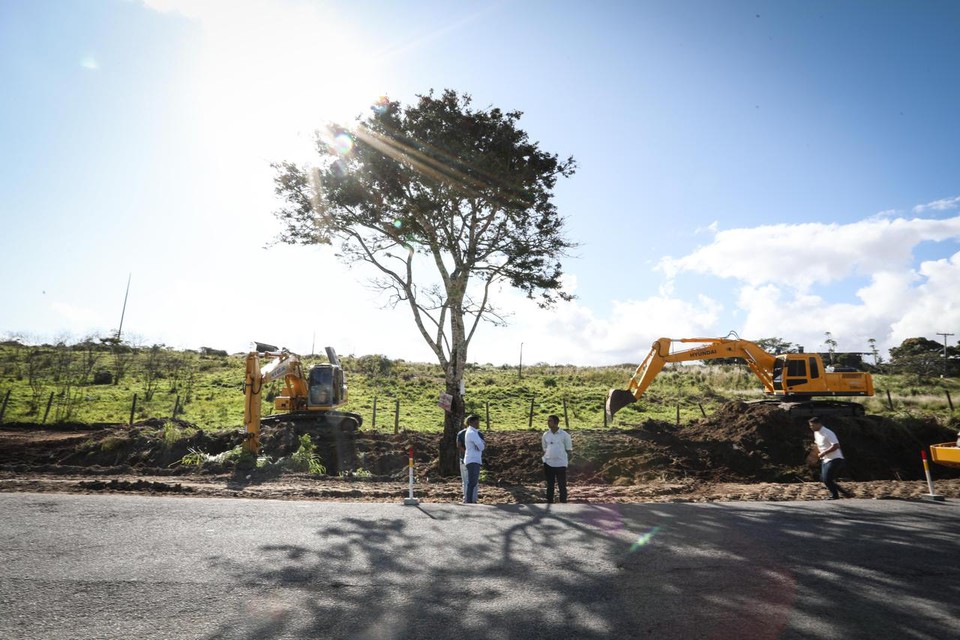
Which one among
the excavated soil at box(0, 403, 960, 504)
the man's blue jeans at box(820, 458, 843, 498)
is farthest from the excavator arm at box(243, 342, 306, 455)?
the man's blue jeans at box(820, 458, 843, 498)

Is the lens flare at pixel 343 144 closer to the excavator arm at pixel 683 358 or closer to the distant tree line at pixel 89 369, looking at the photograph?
the excavator arm at pixel 683 358

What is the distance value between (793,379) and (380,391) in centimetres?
2649

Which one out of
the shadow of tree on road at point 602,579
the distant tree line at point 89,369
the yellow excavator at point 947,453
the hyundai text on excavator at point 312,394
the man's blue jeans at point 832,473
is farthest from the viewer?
the distant tree line at point 89,369

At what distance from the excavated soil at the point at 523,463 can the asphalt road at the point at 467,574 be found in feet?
→ 10.3

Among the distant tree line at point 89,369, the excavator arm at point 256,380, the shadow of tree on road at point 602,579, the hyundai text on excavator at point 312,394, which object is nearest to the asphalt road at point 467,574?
the shadow of tree on road at point 602,579

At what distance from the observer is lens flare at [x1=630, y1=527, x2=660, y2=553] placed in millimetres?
6969

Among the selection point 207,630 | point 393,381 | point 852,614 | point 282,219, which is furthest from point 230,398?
point 852,614

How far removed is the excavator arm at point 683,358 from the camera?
64.1 ft

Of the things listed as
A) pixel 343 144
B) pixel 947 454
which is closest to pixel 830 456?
pixel 947 454

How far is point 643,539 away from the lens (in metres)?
7.40

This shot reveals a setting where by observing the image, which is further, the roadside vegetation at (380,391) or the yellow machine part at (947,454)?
the roadside vegetation at (380,391)

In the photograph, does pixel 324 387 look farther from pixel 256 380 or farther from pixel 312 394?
pixel 256 380

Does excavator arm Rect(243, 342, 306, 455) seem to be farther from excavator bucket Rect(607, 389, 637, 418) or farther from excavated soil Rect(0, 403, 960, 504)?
excavator bucket Rect(607, 389, 637, 418)

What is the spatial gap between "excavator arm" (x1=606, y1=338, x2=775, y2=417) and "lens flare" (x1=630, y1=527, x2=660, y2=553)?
11275mm
